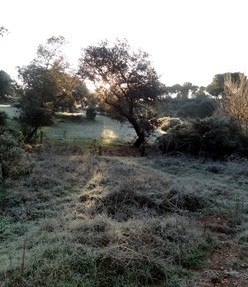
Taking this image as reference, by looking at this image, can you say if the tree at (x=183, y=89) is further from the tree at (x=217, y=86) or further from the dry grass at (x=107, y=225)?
A: the dry grass at (x=107, y=225)

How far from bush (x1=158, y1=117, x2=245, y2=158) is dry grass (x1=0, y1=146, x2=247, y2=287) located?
3.87 meters

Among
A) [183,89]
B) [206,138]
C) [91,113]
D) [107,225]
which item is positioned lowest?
[107,225]

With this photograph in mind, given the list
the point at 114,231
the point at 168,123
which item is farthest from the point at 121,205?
the point at 168,123

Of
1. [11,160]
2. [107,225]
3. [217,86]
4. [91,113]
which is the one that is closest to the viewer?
[107,225]

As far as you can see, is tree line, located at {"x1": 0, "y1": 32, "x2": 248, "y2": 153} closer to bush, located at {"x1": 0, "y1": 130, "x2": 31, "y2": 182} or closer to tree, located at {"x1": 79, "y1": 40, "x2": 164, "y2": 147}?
tree, located at {"x1": 79, "y1": 40, "x2": 164, "y2": 147}

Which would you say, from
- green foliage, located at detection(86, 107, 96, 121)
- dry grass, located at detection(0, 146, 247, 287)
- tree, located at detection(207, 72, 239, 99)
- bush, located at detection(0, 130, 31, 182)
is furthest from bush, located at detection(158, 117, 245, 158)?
tree, located at detection(207, 72, 239, 99)

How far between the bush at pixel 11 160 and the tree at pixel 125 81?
10.3 m

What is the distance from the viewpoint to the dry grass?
452cm

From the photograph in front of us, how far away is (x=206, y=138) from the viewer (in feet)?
50.2

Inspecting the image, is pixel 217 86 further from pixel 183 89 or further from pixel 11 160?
pixel 11 160

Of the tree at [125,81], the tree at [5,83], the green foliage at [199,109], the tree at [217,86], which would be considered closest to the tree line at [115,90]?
the tree at [125,81]

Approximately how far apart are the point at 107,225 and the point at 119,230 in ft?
1.04

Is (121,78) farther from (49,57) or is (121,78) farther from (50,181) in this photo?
(50,181)

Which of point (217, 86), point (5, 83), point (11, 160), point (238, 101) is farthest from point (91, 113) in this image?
point (11, 160)
